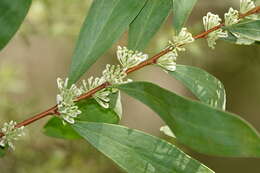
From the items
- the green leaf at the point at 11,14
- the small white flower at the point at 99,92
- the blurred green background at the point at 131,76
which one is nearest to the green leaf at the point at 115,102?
the small white flower at the point at 99,92

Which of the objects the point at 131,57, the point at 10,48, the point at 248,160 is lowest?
the point at 248,160

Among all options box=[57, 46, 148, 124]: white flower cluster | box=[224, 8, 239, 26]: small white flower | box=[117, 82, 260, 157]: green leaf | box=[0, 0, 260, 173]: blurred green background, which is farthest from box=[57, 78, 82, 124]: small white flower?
box=[0, 0, 260, 173]: blurred green background

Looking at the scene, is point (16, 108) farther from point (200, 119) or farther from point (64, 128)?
point (200, 119)

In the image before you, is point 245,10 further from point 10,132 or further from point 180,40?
point 10,132

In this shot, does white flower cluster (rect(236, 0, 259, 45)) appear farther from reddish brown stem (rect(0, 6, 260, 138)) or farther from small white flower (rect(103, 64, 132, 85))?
small white flower (rect(103, 64, 132, 85))

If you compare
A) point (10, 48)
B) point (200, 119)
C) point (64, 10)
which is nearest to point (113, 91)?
point (200, 119)

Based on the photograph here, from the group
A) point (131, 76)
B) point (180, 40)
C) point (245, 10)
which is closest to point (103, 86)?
point (180, 40)
